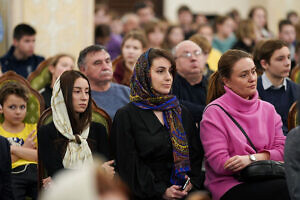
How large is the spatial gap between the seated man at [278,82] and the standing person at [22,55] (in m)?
2.68

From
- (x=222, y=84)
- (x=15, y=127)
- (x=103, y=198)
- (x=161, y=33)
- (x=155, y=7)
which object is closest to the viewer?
(x=103, y=198)

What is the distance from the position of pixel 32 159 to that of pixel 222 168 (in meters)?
1.37

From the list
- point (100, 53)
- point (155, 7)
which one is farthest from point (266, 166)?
point (155, 7)

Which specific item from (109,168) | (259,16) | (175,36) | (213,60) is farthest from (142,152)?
(259,16)

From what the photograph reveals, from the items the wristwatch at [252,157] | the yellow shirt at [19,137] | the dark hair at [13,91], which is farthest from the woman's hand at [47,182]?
the wristwatch at [252,157]

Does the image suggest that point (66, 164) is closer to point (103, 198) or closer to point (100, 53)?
point (100, 53)

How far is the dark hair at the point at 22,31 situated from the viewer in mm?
6164

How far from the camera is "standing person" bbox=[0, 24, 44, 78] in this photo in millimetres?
6148

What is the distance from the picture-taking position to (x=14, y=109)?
4.18 m

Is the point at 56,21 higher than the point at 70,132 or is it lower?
higher

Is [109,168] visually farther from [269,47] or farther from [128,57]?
[128,57]

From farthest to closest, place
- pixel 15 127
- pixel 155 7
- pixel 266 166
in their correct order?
pixel 155 7
pixel 15 127
pixel 266 166

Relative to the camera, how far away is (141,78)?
12.1 ft

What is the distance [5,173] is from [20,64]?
296 centimetres
